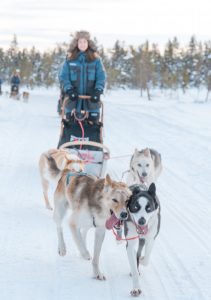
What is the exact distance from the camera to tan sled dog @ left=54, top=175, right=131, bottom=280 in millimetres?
3650

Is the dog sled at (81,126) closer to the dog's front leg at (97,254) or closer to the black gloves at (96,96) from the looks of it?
the black gloves at (96,96)

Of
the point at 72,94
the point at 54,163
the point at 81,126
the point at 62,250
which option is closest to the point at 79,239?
the point at 62,250

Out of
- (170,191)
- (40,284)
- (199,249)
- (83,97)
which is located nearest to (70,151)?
(83,97)

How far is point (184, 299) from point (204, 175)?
15.3 feet

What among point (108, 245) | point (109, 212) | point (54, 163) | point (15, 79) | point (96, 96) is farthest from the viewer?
point (15, 79)

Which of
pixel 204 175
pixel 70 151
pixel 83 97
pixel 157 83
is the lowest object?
pixel 157 83

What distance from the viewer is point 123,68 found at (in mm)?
64750

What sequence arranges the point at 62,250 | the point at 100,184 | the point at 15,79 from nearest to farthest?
the point at 100,184, the point at 62,250, the point at 15,79

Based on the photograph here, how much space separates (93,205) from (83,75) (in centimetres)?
340

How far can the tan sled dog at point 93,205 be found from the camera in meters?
3.65

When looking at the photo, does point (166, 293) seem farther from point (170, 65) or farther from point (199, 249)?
point (170, 65)

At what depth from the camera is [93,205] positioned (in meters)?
3.81

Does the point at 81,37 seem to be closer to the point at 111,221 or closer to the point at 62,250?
the point at 62,250

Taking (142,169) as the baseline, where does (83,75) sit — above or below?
above
